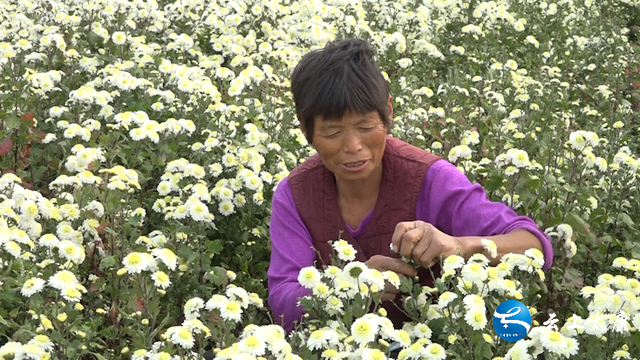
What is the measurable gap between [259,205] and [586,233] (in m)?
1.40

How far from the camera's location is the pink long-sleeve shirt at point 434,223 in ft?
9.75

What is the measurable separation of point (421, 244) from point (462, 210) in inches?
16.0

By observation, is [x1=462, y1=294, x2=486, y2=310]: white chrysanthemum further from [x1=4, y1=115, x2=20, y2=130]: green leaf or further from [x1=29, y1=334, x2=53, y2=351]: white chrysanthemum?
[x1=4, y1=115, x2=20, y2=130]: green leaf

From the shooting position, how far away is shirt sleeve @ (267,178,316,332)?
2.94m

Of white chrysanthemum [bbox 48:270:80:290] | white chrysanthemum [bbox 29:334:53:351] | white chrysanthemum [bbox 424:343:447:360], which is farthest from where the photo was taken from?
white chrysanthemum [bbox 48:270:80:290]

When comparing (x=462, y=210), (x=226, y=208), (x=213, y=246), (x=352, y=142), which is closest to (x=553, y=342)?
(x=462, y=210)

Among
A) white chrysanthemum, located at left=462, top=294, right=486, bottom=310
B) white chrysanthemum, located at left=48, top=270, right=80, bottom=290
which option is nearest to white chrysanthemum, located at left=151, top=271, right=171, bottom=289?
white chrysanthemum, located at left=48, top=270, right=80, bottom=290

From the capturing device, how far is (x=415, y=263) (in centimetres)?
273

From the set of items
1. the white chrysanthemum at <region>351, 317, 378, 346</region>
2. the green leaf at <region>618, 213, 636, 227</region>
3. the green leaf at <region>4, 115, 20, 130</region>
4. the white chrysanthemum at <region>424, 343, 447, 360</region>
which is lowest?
the green leaf at <region>618, 213, 636, 227</region>

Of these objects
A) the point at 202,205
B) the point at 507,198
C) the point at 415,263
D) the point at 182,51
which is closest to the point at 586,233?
the point at 507,198

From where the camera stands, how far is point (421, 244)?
2662mm

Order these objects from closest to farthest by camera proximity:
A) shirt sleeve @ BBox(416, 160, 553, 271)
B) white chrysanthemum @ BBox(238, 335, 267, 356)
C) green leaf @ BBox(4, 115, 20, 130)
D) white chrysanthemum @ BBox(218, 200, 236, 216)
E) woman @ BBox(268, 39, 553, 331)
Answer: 1. white chrysanthemum @ BBox(238, 335, 267, 356)
2. woman @ BBox(268, 39, 553, 331)
3. shirt sleeve @ BBox(416, 160, 553, 271)
4. white chrysanthemum @ BBox(218, 200, 236, 216)
5. green leaf @ BBox(4, 115, 20, 130)

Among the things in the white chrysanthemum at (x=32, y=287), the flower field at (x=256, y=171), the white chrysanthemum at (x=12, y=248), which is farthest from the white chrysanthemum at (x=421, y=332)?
the white chrysanthemum at (x=12, y=248)

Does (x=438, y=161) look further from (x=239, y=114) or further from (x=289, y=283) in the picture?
(x=239, y=114)
